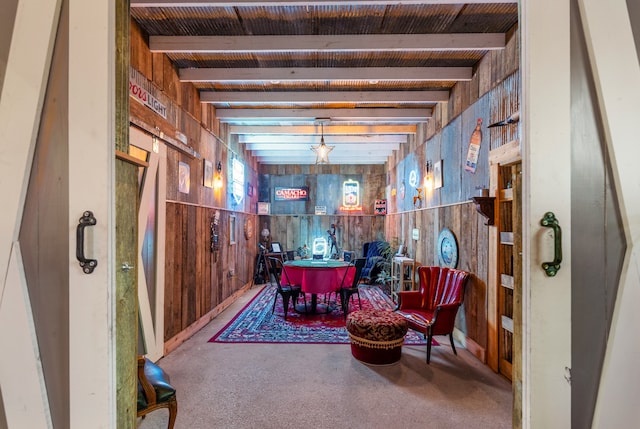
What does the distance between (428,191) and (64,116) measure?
4447 mm

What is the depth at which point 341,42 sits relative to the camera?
2.66 m

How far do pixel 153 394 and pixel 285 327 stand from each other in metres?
2.36

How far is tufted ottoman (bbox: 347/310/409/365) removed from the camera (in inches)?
110

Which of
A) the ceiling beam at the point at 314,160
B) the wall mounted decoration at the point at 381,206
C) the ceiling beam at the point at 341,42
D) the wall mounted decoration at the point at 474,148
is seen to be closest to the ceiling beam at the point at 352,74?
the ceiling beam at the point at 341,42

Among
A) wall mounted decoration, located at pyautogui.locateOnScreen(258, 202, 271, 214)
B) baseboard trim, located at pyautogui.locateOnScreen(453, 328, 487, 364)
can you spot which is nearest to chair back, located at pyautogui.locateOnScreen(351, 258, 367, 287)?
baseboard trim, located at pyautogui.locateOnScreen(453, 328, 487, 364)

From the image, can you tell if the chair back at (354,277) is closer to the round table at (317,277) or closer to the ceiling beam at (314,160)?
the round table at (317,277)

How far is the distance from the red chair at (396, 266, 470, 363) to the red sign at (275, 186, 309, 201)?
4621mm

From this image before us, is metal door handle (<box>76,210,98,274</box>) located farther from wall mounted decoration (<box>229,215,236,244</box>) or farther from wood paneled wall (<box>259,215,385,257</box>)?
wood paneled wall (<box>259,215,385,257</box>)

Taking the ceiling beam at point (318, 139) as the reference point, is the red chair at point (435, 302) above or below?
below

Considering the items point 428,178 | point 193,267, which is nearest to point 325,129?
point 428,178

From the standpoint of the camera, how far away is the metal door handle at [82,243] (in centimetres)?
83

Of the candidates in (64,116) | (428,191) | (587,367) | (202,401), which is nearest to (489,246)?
(428,191)

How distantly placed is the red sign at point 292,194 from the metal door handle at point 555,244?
7.06 m

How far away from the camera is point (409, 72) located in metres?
3.25
